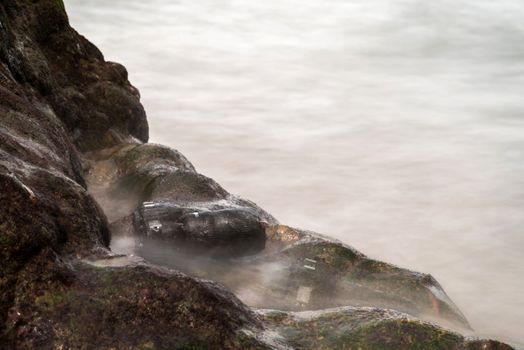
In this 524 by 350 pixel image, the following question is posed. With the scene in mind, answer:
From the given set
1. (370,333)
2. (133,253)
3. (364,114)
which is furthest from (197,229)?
(364,114)

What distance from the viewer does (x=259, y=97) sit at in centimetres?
3581

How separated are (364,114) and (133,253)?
27.2 metres

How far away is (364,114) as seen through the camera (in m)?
34.2

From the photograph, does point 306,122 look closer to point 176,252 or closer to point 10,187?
point 176,252

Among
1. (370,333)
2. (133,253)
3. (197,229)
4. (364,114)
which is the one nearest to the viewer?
(370,333)

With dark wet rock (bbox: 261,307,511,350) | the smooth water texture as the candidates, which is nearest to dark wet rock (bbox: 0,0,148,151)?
dark wet rock (bbox: 261,307,511,350)

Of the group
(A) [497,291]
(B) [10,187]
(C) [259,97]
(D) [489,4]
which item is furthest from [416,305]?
(D) [489,4]

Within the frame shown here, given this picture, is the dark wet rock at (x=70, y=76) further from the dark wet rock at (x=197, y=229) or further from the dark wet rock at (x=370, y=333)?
the dark wet rock at (x=370, y=333)

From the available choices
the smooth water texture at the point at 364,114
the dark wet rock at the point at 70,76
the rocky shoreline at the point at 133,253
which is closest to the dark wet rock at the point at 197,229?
the rocky shoreline at the point at 133,253

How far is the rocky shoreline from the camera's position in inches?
184

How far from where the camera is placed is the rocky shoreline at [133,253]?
4.68m

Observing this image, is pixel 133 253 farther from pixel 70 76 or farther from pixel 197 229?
pixel 70 76

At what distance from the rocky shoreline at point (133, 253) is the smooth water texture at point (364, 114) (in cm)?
249

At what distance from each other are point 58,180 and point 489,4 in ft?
169
